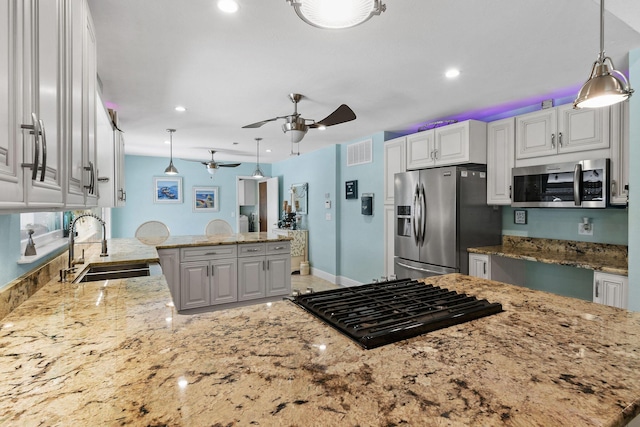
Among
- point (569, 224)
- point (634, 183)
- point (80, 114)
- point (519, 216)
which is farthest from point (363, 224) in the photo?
point (80, 114)

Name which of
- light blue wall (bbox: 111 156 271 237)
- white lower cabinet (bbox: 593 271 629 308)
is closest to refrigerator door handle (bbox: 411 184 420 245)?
white lower cabinet (bbox: 593 271 629 308)

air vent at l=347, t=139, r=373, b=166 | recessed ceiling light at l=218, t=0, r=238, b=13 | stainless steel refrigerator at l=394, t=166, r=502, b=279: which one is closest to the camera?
recessed ceiling light at l=218, t=0, r=238, b=13

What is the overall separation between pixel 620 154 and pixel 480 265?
142cm

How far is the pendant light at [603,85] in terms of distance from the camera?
1208 mm

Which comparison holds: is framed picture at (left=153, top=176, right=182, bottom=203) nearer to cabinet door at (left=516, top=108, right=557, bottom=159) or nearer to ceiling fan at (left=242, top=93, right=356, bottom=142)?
ceiling fan at (left=242, top=93, right=356, bottom=142)

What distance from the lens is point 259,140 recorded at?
16.9ft

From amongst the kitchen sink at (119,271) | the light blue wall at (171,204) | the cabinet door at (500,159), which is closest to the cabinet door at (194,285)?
the kitchen sink at (119,271)

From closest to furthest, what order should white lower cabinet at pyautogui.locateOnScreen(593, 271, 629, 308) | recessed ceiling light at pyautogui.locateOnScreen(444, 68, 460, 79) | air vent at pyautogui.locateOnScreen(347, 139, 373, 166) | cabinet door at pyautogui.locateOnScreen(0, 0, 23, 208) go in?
cabinet door at pyautogui.locateOnScreen(0, 0, 23, 208) → white lower cabinet at pyautogui.locateOnScreen(593, 271, 629, 308) → recessed ceiling light at pyautogui.locateOnScreen(444, 68, 460, 79) → air vent at pyautogui.locateOnScreen(347, 139, 373, 166)

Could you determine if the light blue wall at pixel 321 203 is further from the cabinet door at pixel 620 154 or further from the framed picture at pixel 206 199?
the cabinet door at pixel 620 154

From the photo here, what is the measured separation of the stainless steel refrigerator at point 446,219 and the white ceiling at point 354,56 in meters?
0.79

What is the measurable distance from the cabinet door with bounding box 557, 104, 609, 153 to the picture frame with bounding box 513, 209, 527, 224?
793 millimetres

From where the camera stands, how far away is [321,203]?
5961 mm

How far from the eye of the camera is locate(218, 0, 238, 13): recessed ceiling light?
167 cm

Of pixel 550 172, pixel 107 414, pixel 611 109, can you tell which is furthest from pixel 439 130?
pixel 107 414
